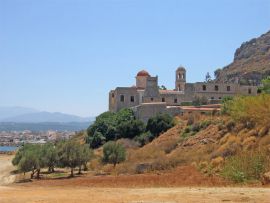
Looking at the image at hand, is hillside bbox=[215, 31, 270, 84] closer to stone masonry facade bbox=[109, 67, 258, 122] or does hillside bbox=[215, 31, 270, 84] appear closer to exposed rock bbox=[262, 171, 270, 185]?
stone masonry facade bbox=[109, 67, 258, 122]

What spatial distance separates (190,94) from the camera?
7800cm

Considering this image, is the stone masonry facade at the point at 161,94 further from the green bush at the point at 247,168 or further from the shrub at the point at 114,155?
the green bush at the point at 247,168

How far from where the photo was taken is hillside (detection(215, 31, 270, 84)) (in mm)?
134025

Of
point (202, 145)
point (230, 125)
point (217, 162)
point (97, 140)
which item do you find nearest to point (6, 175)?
point (97, 140)

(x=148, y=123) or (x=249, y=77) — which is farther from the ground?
(x=249, y=77)

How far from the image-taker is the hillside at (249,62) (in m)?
134

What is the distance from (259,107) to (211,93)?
137 ft

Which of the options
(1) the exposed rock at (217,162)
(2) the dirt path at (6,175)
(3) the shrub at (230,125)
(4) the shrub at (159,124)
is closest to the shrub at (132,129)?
(4) the shrub at (159,124)

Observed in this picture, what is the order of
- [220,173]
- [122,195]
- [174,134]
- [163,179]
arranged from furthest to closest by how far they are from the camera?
[174,134] → [163,179] → [220,173] → [122,195]

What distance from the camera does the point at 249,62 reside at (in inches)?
6486

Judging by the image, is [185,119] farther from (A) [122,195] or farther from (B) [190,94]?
(A) [122,195]

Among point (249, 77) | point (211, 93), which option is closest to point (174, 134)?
point (211, 93)

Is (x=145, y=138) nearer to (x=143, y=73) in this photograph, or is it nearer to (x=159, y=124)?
(x=159, y=124)

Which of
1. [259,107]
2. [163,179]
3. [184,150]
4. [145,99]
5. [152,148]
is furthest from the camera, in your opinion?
[145,99]
